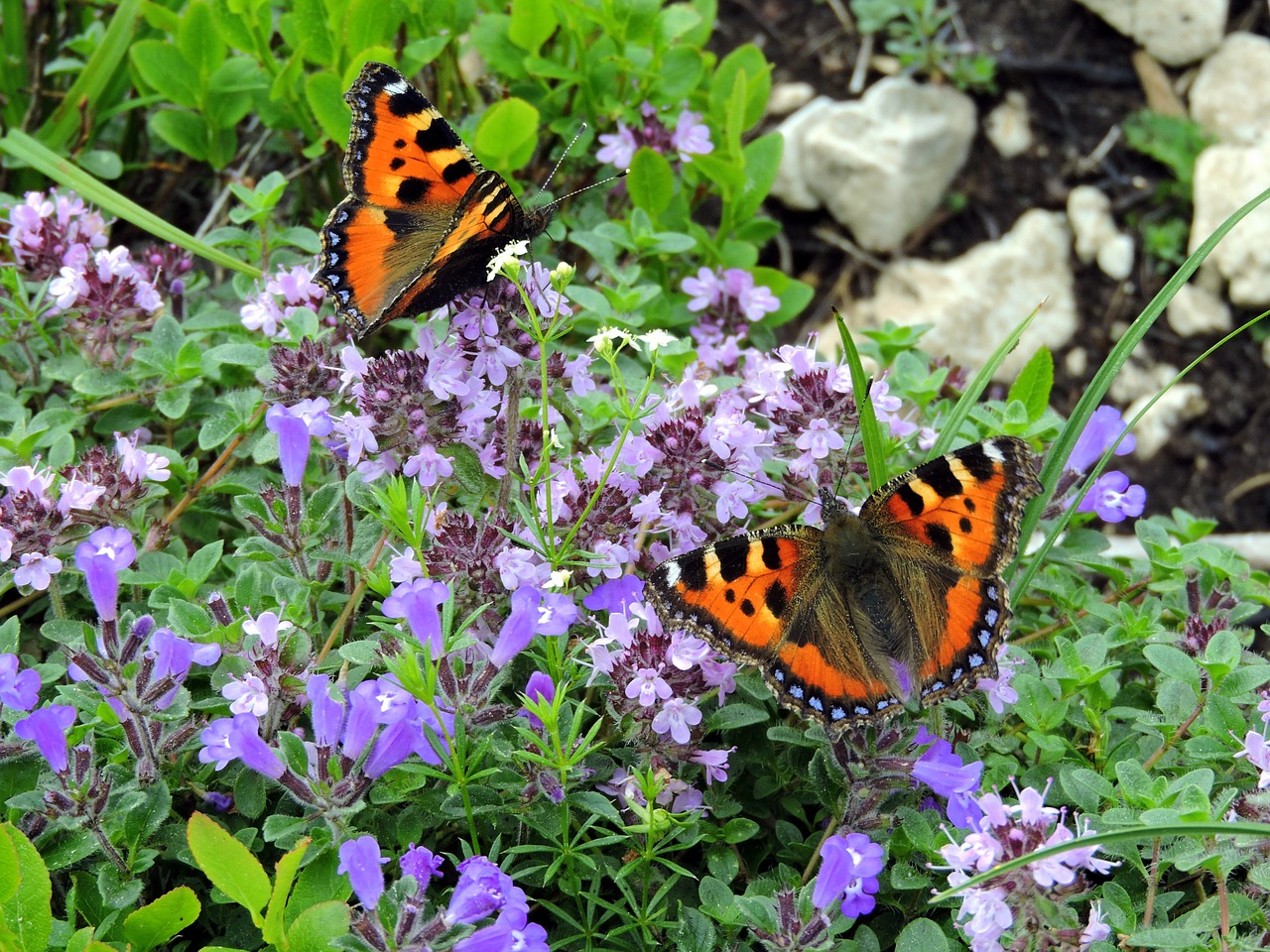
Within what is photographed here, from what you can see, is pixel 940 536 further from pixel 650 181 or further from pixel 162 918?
pixel 650 181

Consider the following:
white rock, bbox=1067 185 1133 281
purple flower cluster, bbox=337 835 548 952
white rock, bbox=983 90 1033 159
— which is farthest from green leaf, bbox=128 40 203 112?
white rock, bbox=1067 185 1133 281

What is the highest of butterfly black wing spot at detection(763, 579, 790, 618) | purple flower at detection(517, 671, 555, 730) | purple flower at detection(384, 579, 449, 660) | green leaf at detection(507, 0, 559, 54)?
green leaf at detection(507, 0, 559, 54)

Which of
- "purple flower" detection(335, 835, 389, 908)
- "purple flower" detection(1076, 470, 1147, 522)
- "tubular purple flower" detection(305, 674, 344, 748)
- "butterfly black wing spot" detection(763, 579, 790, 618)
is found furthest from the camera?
"purple flower" detection(1076, 470, 1147, 522)

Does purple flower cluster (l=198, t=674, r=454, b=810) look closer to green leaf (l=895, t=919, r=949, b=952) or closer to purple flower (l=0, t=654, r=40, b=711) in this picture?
purple flower (l=0, t=654, r=40, b=711)

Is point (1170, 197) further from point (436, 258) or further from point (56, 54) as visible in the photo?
point (56, 54)

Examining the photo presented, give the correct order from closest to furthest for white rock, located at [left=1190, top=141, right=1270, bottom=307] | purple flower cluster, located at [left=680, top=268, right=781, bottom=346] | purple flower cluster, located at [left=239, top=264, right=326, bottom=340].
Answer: purple flower cluster, located at [left=239, top=264, right=326, bottom=340]
purple flower cluster, located at [left=680, top=268, right=781, bottom=346]
white rock, located at [left=1190, top=141, right=1270, bottom=307]

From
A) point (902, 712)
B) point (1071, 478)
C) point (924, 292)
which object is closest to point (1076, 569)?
point (1071, 478)

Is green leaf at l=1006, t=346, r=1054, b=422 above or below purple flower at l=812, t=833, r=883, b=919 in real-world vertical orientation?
above
